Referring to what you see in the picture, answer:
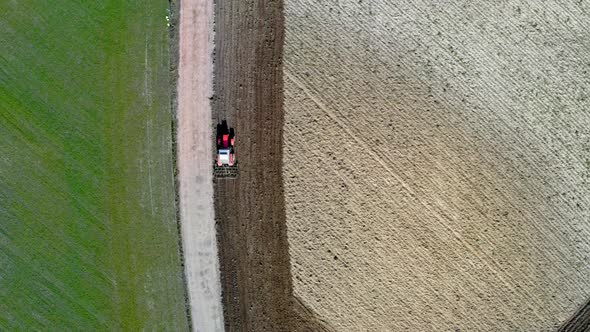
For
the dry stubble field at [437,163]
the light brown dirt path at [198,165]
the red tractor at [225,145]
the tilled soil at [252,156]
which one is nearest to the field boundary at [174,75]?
the light brown dirt path at [198,165]

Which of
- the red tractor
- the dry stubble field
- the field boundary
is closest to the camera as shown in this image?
the dry stubble field

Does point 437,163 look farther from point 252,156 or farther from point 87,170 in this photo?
point 87,170

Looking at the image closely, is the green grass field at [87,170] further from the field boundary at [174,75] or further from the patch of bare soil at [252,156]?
the patch of bare soil at [252,156]

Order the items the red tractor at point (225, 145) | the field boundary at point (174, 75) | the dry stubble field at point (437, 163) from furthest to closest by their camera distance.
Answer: the field boundary at point (174, 75), the red tractor at point (225, 145), the dry stubble field at point (437, 163)

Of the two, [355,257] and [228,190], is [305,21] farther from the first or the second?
[355,257]

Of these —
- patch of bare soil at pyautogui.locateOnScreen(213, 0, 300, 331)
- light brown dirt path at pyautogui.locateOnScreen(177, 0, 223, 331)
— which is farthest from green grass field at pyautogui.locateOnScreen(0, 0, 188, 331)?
patch of bare soil at pyautogui.locateOnScreen(213, 0, 300, 331)

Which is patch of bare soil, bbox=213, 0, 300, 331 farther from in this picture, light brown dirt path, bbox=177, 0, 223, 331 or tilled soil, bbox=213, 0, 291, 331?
light brown dirt path, bbox=177, 0, 223, 331
